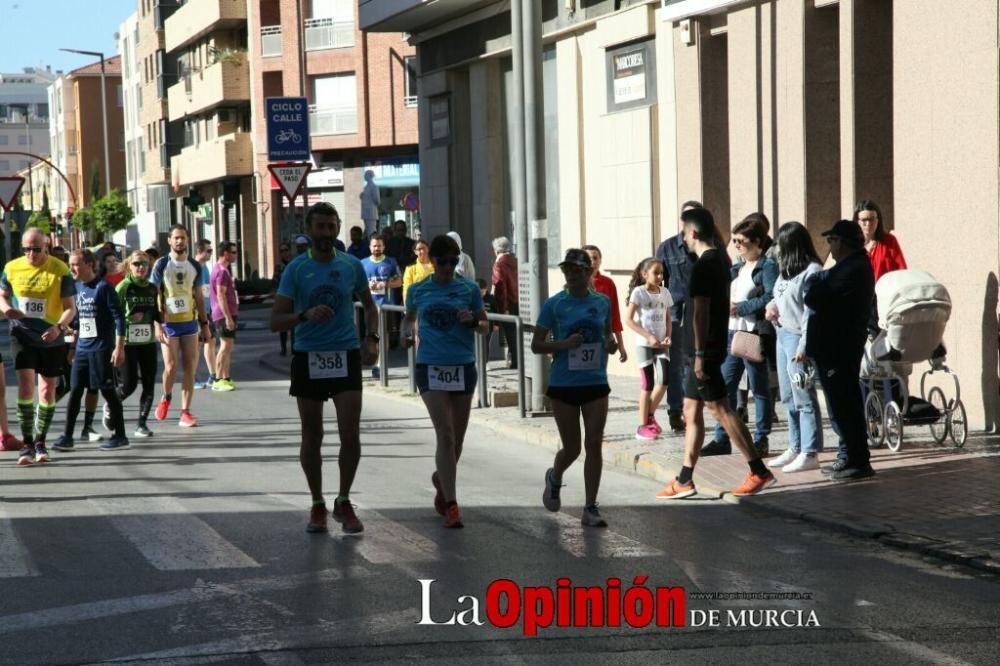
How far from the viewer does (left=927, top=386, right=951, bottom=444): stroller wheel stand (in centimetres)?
1277

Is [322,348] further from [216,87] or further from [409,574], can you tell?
[216,87]

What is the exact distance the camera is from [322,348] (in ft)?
31.9

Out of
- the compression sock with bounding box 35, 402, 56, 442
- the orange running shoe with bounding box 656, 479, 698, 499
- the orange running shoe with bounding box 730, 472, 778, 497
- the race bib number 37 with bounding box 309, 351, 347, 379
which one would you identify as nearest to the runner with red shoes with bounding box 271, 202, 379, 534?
the race bib number 37 with bounding box 309, 351, 347, 379

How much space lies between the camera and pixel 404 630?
702 cm

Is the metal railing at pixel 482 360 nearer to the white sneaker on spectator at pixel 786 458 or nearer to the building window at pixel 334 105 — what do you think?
the white sneaker on spectator at pixel 786 458

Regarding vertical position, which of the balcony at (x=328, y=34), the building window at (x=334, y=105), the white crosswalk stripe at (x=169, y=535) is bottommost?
the white crosswalk stripe at (x=169, y=535)

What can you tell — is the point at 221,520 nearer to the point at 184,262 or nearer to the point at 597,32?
the point at 184,262

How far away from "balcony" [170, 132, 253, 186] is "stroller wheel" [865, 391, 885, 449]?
54.3 m

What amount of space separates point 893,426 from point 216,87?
56.9 metres

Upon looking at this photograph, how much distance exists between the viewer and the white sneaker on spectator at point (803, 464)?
11930 millimetres

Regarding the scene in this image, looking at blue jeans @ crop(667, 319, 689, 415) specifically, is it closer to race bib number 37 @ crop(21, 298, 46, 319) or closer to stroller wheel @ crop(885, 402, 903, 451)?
stroller wheel @ crop(885, 402, 903, 451)

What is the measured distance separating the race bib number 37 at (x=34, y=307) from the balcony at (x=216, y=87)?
5307 centimetres

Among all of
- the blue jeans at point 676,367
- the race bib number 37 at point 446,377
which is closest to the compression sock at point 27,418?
the race bib number 37 at point 446,377

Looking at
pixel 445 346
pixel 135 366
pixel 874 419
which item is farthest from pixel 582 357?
pixel 135 366
